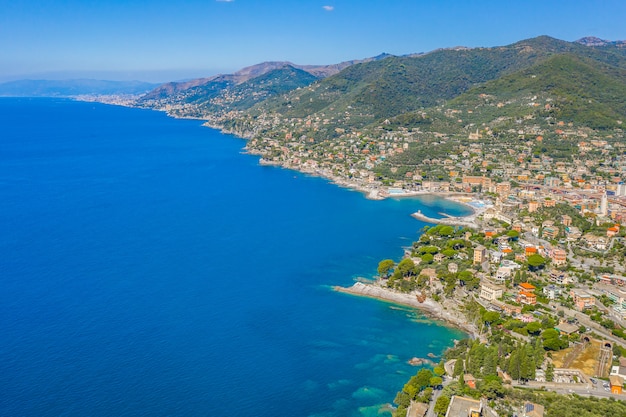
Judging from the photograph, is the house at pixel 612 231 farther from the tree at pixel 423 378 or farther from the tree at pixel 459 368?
the tree at pixel 423 378

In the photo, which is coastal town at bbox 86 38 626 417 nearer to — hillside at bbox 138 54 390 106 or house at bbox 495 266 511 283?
house at bbox 495 266 511 283

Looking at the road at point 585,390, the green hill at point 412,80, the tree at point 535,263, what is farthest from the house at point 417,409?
the green hill at point 412,80

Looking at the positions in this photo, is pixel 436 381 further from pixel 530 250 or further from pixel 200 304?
pixel 530 250

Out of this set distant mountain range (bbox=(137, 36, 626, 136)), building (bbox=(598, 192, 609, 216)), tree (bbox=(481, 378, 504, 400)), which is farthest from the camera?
distant mountain range (bbox=(137, 36, 626, 136))

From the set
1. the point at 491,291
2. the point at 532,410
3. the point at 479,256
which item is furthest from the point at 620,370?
the point at 479,256

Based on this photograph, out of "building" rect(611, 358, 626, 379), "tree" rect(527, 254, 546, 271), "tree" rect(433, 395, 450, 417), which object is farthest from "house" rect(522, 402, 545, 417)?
"tree" rect(527, 254, 546, 271)

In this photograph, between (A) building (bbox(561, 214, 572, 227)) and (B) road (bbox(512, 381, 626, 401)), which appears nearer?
(B) road (bbox(512, 381, 626, 401))

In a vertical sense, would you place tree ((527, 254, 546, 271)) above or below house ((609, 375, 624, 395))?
above
